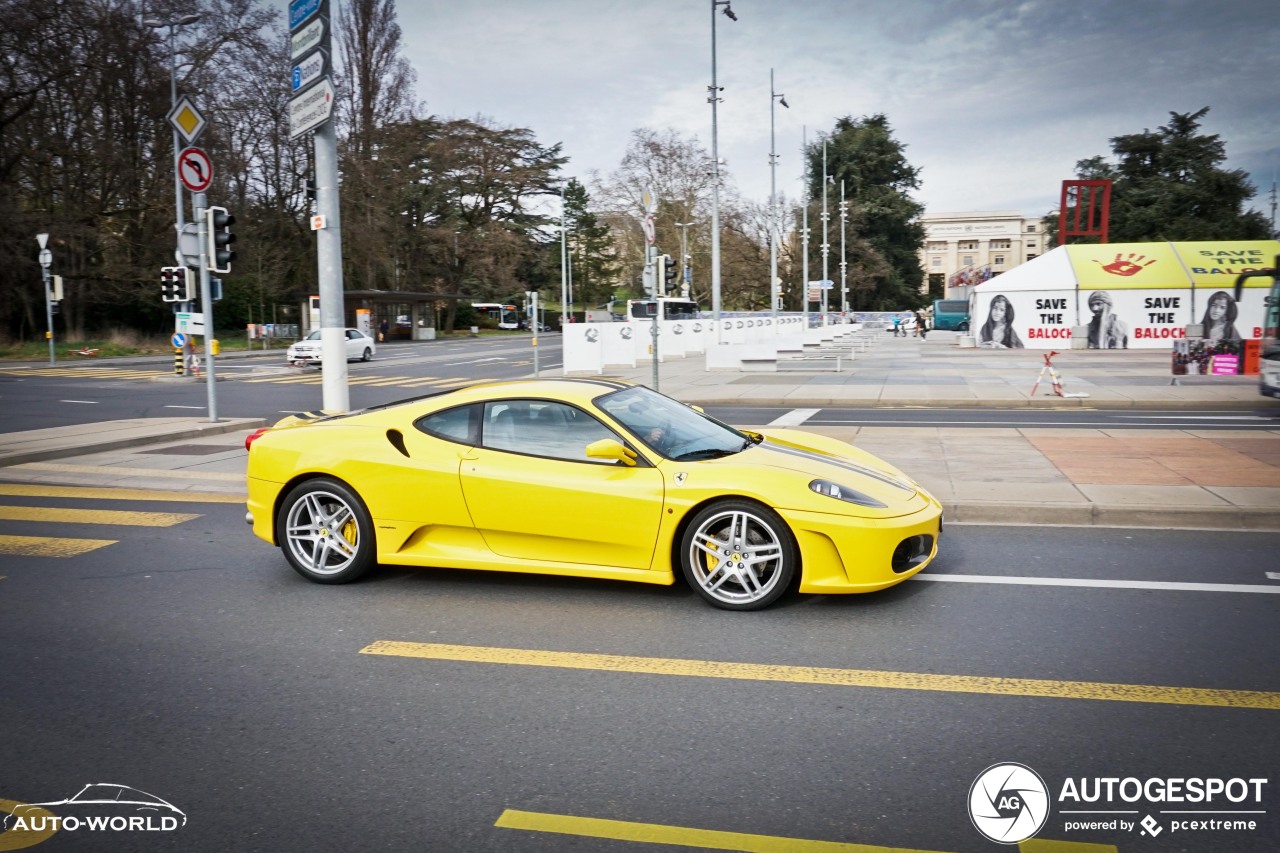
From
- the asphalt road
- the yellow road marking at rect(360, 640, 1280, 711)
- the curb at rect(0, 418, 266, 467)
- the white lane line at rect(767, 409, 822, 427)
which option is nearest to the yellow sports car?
the asphalt road

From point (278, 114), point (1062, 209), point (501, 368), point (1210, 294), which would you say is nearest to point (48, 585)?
point (501, 368)

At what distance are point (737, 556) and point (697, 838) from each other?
237 cm

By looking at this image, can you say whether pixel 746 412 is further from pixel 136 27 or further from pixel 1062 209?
pixel 136 27

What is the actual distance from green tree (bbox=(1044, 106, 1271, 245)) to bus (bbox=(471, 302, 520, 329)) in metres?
46.8

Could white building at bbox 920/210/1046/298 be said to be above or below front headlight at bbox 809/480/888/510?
above

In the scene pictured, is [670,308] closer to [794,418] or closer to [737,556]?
[794,418]

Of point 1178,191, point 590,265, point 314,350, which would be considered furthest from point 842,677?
point 590,265

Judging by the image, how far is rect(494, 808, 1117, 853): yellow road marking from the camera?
2975mm

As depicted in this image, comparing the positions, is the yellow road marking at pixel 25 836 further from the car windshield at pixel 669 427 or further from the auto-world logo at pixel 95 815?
the car windshield at pixel 669 427

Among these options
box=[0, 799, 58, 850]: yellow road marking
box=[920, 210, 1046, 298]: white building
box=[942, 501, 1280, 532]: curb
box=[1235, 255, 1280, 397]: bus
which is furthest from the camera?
box=[920, 210, 1046, 298]: white building

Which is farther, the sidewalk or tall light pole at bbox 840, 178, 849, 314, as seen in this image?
tall light pole at bbox 840, 178, 849, 314

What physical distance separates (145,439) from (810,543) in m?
10.9

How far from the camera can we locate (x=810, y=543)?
5168mm

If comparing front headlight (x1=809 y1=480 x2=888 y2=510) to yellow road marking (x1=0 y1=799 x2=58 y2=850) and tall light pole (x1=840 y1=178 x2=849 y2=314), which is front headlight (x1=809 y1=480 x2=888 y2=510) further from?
tall light pole (x1=840 y1=178 x2=849 y2=314)
